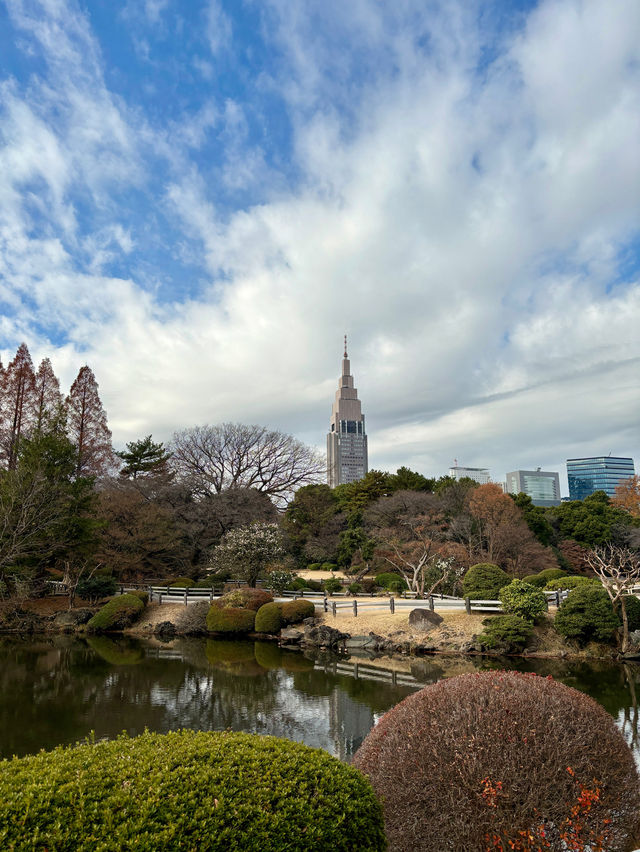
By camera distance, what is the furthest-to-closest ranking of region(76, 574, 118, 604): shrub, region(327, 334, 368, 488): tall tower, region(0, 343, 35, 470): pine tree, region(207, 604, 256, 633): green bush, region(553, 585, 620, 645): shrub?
region(327, 334, 368, 488): tall tower < region(0, 343, 35, 470): pine tree < region(76, 574, 118, 604): shrub < region(207, 604, 256, 633): green bush < region(553, 585, 620, 645): shrub

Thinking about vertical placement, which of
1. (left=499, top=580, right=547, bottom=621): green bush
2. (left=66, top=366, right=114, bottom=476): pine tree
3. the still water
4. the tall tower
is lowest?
the still water

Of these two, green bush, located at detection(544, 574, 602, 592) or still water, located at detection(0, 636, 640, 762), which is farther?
green bush, located at detection(544, 574, 602, 592)

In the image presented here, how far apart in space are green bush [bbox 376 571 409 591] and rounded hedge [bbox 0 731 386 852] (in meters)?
23.5

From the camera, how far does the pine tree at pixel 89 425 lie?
Answer: 32247 millimetres

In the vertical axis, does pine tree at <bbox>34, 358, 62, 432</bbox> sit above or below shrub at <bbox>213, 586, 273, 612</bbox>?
above

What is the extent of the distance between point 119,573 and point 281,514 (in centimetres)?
1179

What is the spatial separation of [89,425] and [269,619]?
1950 cm

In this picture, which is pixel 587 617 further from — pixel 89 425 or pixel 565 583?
pixel 89 425

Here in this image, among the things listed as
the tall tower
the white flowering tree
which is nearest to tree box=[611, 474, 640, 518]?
the white flowering tree

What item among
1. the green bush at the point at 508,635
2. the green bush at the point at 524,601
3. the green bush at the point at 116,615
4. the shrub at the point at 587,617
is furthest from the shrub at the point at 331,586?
the shrub at the point at 587,617

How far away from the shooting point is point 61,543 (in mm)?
21812

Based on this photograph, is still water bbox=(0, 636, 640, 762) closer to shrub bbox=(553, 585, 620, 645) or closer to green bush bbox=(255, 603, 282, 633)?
shrub bbox=(553, 585, 620, 645)

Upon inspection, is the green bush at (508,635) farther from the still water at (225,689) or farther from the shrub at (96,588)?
the shrub at (96,588)

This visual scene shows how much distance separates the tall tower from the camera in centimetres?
18738
